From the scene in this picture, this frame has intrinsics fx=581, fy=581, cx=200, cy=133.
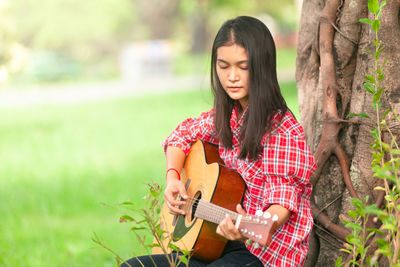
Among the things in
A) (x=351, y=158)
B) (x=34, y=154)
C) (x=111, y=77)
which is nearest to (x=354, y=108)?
(x=351, y=158)

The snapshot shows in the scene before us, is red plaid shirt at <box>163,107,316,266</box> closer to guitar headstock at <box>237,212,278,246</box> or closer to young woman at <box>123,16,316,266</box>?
young woman at <box>123,16,316,266</box>

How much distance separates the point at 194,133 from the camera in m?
3.13

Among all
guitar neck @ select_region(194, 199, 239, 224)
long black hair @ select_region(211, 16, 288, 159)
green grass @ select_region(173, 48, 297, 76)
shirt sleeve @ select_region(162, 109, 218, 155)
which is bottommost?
green grass @ select_region(173, 48, 297, 76)

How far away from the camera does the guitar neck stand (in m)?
2.43

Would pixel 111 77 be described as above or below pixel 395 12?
below

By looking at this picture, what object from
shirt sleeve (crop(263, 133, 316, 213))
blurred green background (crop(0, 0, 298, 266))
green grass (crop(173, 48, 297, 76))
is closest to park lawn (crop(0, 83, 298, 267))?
blurred green background (crop(0, 0, 298, 266))

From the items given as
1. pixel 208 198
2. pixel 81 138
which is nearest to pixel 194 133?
pixel 208 198

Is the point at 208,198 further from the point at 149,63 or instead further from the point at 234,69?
the point at 149,63

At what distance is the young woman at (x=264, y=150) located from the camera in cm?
243

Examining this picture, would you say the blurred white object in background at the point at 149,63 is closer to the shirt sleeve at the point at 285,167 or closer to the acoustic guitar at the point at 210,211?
the acoustic guitar at the point at 210,211

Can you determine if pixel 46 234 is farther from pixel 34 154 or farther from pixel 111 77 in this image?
pixel 111 77

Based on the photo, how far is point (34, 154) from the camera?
854cm

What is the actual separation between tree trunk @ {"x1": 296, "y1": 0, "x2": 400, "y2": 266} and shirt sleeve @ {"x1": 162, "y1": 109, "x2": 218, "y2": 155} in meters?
0.56

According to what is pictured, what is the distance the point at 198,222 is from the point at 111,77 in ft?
80.7
